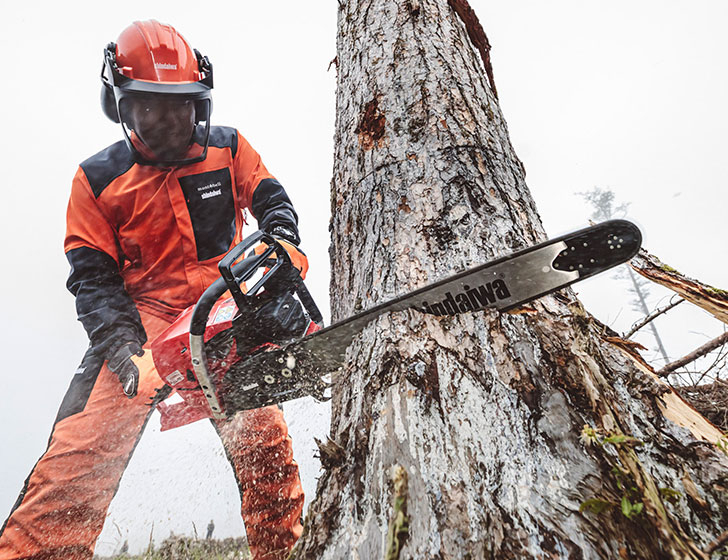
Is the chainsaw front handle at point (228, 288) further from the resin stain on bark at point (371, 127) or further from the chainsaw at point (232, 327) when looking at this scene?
the resin stain on bark at point (371, 127)

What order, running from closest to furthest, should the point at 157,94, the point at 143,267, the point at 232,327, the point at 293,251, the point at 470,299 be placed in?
the point at 470,299
the point at 232,327
the point at 293,251
the point at 157,94
the point at 143,267

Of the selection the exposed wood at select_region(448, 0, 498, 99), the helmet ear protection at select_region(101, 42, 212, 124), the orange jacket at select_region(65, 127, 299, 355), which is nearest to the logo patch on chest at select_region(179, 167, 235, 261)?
the orange jacket at select_region(65, 127, 299, 355)

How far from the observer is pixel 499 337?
0.82 m

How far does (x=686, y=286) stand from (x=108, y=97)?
3138 millimetres

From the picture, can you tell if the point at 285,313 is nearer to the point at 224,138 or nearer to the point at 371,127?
the point at 371,127

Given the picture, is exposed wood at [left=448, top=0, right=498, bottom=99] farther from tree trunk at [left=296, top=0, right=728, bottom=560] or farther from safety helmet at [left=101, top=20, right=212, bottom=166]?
safety helmet at [left=101, top=20, right=212, bottom=166]

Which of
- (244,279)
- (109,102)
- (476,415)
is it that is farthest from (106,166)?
(476,415)

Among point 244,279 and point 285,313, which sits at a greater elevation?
point 244,279

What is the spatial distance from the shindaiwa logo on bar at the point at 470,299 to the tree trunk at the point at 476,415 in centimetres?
2

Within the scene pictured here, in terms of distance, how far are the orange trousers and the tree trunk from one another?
1.47 meters

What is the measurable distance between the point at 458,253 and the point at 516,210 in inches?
10.7

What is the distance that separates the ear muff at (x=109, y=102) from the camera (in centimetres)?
244

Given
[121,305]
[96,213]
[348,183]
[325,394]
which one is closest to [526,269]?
[348,183]

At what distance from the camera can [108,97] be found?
247cm
